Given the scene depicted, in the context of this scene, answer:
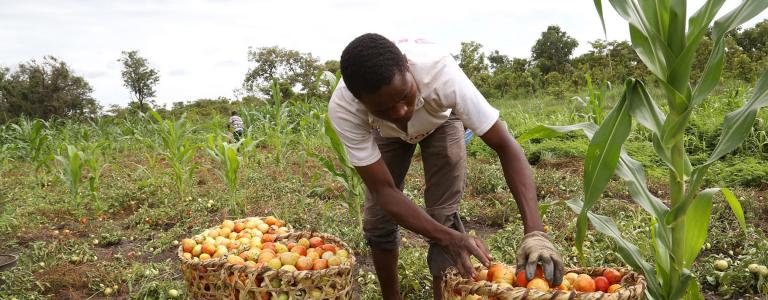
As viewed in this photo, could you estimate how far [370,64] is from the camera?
68.2 inches

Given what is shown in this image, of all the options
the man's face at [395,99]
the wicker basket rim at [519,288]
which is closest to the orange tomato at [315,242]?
the wicker basket rim at [519,288]

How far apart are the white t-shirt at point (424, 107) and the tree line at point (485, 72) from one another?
4842mm

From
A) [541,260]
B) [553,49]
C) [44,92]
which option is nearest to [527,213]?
[541,260]

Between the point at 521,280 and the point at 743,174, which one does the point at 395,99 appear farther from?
the point at 743,174

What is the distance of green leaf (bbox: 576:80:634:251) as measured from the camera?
1590 mm

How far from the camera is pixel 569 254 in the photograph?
123 inches

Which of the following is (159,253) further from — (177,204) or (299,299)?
(299,299)

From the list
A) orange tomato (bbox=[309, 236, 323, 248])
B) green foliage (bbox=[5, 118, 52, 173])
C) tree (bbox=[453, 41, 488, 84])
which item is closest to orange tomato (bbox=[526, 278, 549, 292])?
orange tomato (bbox=[309, 236, 323, 248])

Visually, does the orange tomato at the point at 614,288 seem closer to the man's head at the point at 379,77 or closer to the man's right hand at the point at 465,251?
the man's right hand at the point at 465,251

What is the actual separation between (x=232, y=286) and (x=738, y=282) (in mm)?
2379

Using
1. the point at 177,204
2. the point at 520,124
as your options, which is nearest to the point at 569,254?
the point at 177,204

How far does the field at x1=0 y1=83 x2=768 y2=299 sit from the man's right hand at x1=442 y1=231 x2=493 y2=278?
36 centimetres

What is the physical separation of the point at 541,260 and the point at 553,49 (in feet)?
78.5

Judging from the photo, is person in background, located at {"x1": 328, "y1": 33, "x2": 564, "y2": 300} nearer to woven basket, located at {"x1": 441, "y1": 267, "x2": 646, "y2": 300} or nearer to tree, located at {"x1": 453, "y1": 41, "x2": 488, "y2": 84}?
woven basket, located at {"x1": 441, "y1": 267, "x2": 646, "y2": 300}
